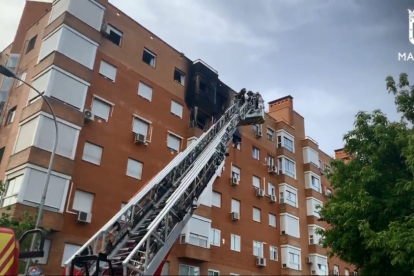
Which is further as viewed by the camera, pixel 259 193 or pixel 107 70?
pixel 259 193

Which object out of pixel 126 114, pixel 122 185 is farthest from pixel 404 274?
pixel 126 114

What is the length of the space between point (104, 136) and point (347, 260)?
13.1 m

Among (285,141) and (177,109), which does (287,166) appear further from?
(177,109)

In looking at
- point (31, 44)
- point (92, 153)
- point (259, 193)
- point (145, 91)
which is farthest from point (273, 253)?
point (31, 44)

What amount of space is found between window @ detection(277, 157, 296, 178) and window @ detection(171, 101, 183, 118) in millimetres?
11331

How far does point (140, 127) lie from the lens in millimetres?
23109

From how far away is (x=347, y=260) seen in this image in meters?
14.0

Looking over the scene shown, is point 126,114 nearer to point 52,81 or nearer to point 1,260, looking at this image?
point 52,81

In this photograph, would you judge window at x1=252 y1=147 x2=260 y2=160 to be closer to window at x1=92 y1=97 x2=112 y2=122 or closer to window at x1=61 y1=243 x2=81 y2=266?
window at x1=92 y1=97 x2=112 y2=122

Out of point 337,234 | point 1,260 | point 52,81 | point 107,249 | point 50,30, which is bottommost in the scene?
point 1,260

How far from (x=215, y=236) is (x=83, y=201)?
31.3ft

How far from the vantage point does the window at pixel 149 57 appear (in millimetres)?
25188

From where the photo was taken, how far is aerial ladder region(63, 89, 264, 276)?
851 cm

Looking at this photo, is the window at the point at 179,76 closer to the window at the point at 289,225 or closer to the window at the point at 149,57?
the window at the point at 149,57
